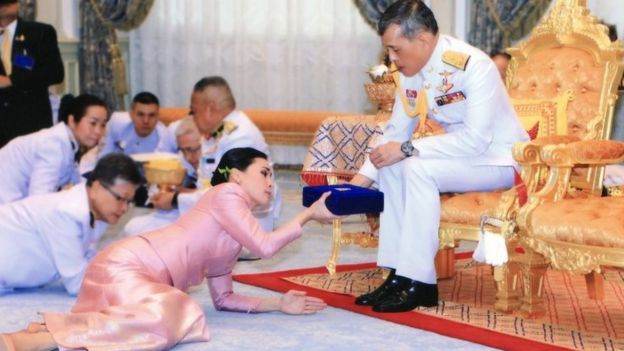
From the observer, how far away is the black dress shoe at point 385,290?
4258 millimetres

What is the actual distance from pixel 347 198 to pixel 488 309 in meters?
0.79

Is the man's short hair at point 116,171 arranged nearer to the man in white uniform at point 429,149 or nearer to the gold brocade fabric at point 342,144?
the man in white uniform at point 429,149

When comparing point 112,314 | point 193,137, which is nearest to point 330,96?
point 193,137

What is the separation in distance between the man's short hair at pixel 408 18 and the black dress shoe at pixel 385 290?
3.00ft

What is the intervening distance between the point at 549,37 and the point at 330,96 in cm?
439

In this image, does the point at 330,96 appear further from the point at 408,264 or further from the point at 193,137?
the point at 408,264

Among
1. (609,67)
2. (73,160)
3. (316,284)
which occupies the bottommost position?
(316,284)

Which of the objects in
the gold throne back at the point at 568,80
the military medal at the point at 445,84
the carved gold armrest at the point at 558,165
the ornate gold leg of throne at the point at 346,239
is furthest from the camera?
the ornate gold leg of throne at the point at 346,239

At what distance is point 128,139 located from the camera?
796 centimetres

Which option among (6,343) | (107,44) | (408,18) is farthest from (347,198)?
(107,44)

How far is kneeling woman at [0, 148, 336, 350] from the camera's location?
11.8 feet

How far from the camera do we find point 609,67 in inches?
190

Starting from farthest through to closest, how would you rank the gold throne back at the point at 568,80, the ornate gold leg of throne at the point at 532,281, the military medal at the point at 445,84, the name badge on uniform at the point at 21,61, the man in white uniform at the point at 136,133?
the man in white uniform at the point at 136,133 → the name badge on uniform at the point at 21,61 → the gold throne back at the point at 568,80 → the military medal at the point at 445,84 → the ornate gold leg of throne at the point at 532,281

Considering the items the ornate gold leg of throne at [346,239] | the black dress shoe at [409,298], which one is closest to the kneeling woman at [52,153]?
the ornate gold leg of throne at [346,239]
